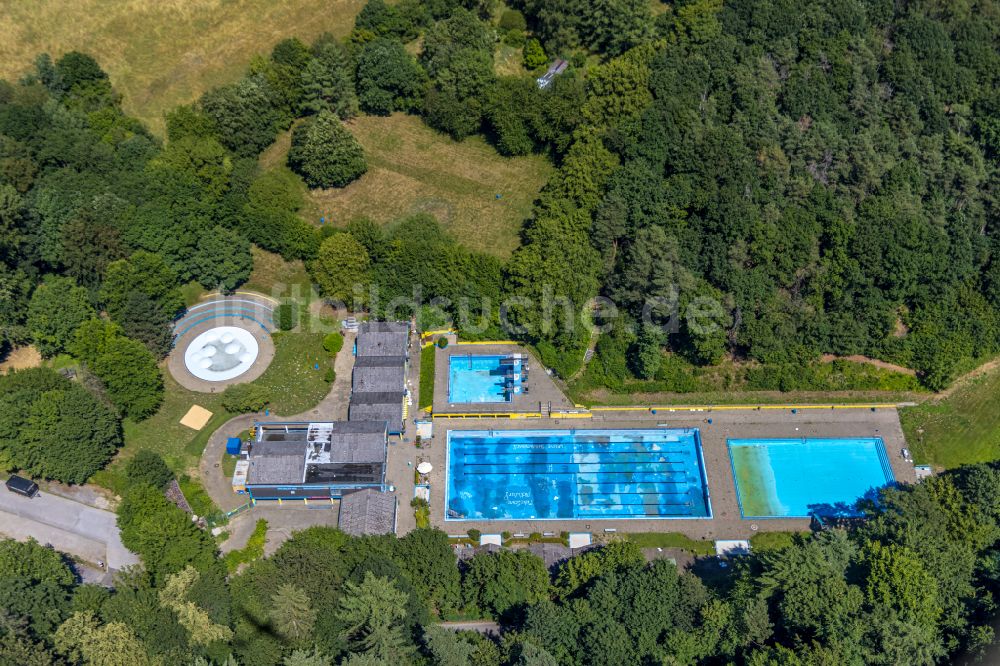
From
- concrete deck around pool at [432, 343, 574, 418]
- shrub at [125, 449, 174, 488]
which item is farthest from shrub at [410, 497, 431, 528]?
shrub at [125, 449, 174, 488]

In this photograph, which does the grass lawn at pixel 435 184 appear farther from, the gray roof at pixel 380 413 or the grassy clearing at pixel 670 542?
A: the grassy clearing at pixel 670 542

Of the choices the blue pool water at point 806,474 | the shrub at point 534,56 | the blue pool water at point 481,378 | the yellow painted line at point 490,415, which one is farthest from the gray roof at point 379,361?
the shrub at point 534,56

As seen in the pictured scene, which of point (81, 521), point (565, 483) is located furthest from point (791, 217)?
point (81, 521)

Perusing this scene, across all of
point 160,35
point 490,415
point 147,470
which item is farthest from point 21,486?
point 160,35

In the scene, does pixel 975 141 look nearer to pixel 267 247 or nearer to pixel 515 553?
pixel 515 553

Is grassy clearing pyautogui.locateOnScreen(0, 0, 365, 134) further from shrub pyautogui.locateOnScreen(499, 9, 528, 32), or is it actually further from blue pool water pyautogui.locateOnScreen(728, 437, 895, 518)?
blue pool water pyautogui.locateOnScreen(728, 437, 895, 518)

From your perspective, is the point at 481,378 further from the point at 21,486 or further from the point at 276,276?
the point at 21,486
